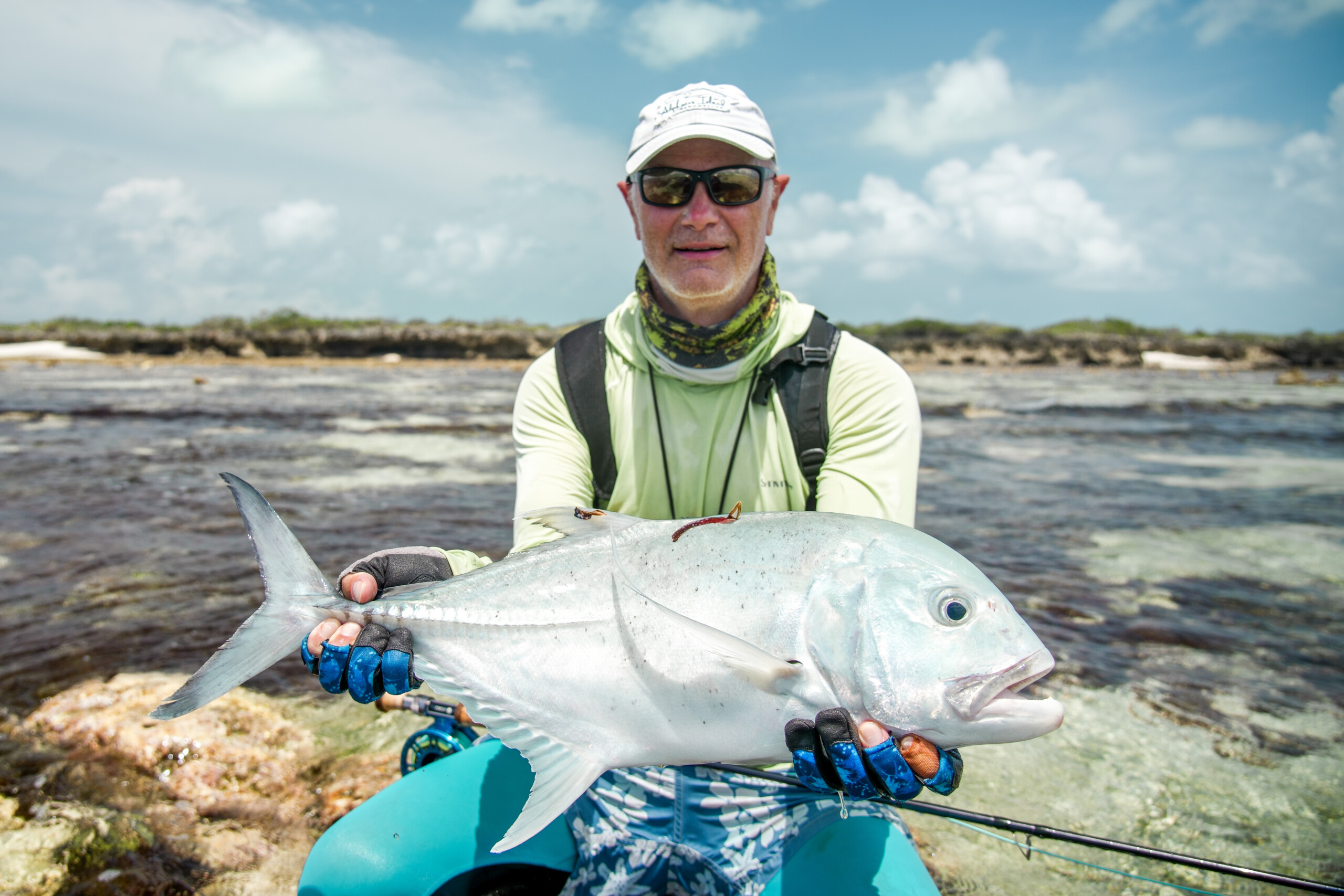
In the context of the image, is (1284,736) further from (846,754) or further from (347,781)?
(347,781)

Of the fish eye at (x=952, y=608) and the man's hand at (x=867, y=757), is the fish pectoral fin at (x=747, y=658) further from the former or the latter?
the fish eye at (x=952, y=608)

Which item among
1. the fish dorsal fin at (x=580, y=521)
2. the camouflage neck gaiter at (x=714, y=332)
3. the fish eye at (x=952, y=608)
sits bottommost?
the fish eye at (x=952, y=608)

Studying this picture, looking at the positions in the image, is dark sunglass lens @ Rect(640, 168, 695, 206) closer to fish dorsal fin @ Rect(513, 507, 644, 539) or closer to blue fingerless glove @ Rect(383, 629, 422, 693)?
fish dorsal fin @ Rect(513, 507, 644, 539)

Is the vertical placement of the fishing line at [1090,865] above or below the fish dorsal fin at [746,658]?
below

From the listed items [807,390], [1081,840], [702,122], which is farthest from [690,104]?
[1081,840]

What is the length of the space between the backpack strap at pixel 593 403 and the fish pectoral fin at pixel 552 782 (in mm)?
1203

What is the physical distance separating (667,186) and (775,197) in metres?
0.55

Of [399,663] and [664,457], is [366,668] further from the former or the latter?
[664,457]

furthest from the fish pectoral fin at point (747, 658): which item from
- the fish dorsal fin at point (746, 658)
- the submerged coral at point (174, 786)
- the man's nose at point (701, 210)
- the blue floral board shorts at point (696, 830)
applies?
the submerged coral at point (174, 786)

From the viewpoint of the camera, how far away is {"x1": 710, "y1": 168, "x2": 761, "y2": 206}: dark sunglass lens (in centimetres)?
282

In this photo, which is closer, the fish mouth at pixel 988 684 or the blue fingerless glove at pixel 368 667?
the fish mouth at pixel 988 684

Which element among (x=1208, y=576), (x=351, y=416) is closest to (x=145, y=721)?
(x=1208, y=576)

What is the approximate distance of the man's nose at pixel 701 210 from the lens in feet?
9.29

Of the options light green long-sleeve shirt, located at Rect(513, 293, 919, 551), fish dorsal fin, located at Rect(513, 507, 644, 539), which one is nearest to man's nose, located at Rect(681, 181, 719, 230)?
light green long-sleeve shirt, located at Rect(513, 293, 919, 551)
